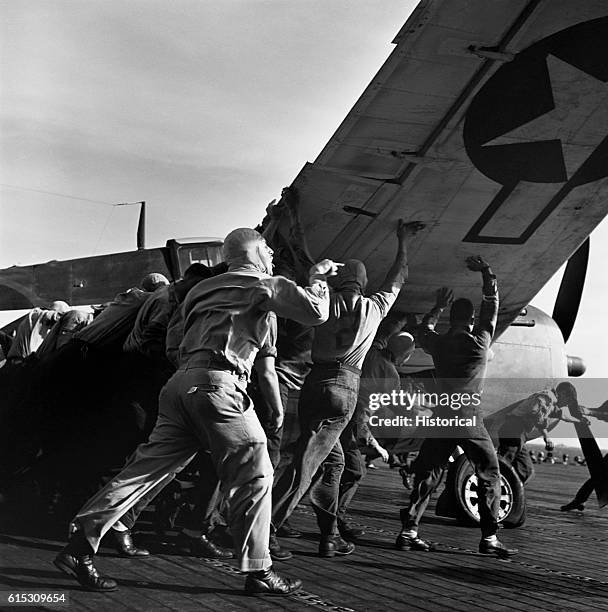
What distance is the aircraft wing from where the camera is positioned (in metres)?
5.79

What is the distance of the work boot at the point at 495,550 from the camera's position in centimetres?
563

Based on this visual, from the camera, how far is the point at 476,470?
602 centimetres

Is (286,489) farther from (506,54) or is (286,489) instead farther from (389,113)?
(506,54)

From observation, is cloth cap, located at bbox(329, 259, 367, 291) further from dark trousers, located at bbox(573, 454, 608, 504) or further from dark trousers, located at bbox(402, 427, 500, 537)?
dark trousers, located at bbox(573, 454, 608, 504)

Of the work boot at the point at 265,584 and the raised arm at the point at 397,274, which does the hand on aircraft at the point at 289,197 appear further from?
the work boot at the point at 265,584

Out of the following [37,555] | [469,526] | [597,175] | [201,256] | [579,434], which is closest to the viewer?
[37,555]

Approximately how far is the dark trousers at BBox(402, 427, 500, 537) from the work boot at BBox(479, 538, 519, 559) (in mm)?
125

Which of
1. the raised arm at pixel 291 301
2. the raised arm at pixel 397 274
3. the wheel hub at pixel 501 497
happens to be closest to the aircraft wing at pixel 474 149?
the raised arm at pixel 397 274

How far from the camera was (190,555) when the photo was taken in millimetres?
5137

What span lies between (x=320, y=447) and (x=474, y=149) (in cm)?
300

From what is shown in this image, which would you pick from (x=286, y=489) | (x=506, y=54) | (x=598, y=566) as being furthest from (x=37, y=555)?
(x=506, y=54)

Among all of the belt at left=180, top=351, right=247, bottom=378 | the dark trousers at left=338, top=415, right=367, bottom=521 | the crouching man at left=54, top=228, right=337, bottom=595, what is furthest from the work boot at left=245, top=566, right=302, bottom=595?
the dark trousers at left=338, top=415, right=367, bottom=521

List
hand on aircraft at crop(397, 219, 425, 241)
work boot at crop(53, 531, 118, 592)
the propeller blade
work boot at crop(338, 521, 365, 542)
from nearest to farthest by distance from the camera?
work boot at crop(53, 531, 118, 592) → work boot at crop(338, 521, 365, 542) → hand on aircraft at crop(397, 219, 425, 241) → the propeller blade

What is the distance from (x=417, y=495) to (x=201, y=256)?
574cm
